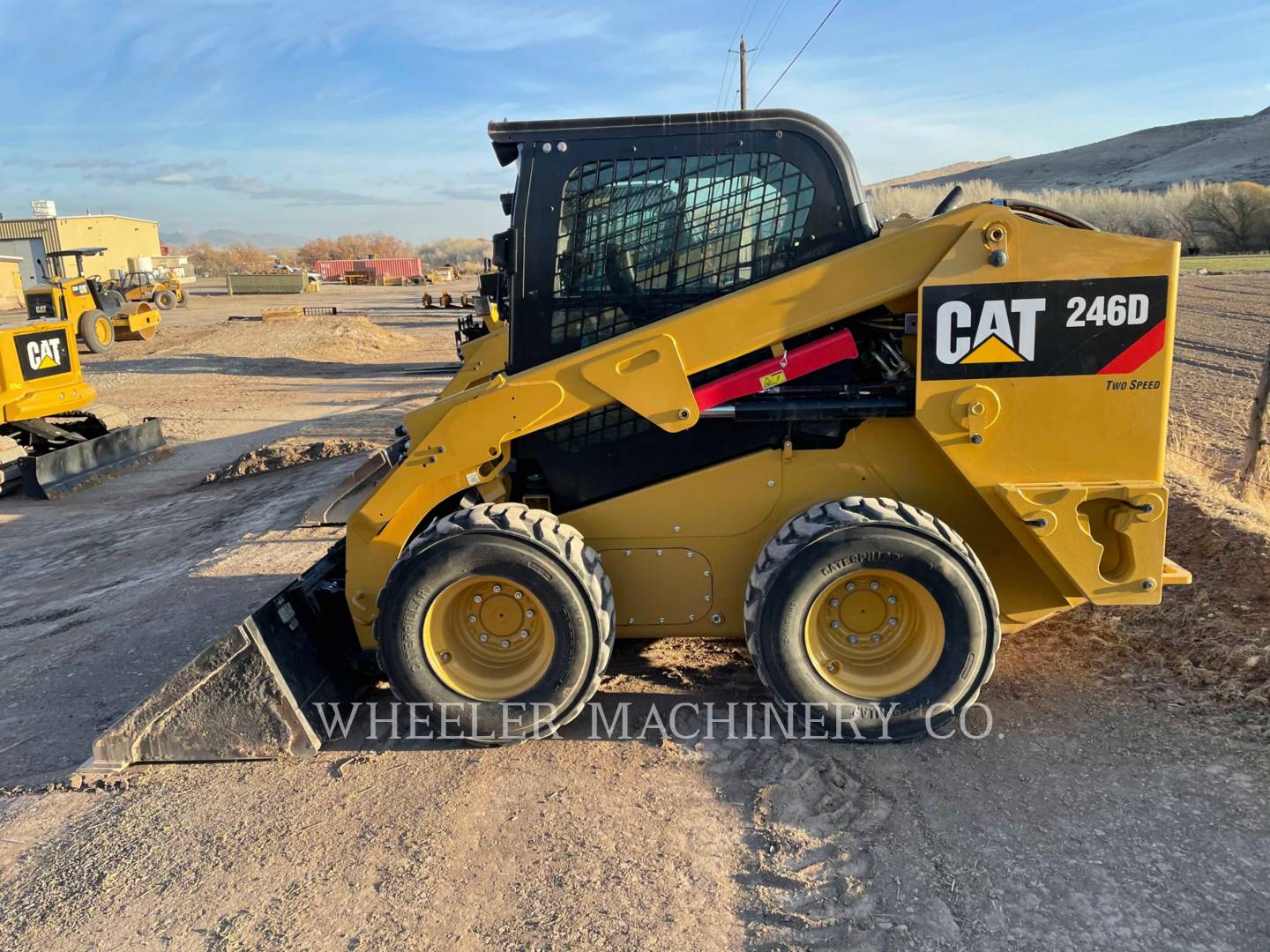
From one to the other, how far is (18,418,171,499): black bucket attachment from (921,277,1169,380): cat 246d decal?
10.6 m

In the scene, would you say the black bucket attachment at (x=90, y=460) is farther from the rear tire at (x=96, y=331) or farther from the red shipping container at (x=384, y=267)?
the red shipping container at (x=384, y=267)

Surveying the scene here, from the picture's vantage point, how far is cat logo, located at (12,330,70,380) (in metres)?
10.5

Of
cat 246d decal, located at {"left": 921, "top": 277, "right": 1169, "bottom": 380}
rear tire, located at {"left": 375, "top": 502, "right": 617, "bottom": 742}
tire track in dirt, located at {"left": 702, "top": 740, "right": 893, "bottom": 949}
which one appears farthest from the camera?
rear tire, located at {"left": 375, "top": 502, "right": 617, "bottom": 742}

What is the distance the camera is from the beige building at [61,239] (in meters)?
60.1

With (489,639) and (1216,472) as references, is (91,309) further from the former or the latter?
(1216,472)

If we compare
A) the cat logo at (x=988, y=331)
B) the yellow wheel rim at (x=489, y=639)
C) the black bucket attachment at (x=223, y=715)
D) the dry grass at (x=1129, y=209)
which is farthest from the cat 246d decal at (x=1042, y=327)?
the dry grass at (x=1129, y=209)

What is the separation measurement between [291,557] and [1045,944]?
567 cm

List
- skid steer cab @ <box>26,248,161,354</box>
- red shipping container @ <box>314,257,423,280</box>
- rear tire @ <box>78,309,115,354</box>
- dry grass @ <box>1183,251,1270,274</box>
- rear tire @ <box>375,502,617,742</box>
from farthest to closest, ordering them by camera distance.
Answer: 1. red shipping container @ <box>314,257,423,280</box>
2. dry grass @ <box>1183,251,1270,274</box>
3. rear tire @ <box>78,309,115,354</box>
4. skid steer cab @ <box>26,248,161,354</box>
5. rear tire @ <box>375,502,617,742</box>

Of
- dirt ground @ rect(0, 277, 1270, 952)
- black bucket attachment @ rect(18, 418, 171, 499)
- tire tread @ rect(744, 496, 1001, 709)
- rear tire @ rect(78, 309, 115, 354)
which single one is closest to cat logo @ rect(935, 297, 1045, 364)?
tire tread @ rect(744, 496, 1001, 709)

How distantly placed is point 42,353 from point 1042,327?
11.4 m

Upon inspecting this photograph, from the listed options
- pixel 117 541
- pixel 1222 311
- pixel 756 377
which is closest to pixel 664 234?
pixel 756 377

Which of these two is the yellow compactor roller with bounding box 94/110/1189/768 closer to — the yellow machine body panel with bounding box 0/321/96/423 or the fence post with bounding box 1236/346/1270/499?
the fence post with bounding box 1236/346/1270/499

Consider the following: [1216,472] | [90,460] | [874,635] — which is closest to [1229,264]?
[1216,472]

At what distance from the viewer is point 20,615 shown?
6.63 m
